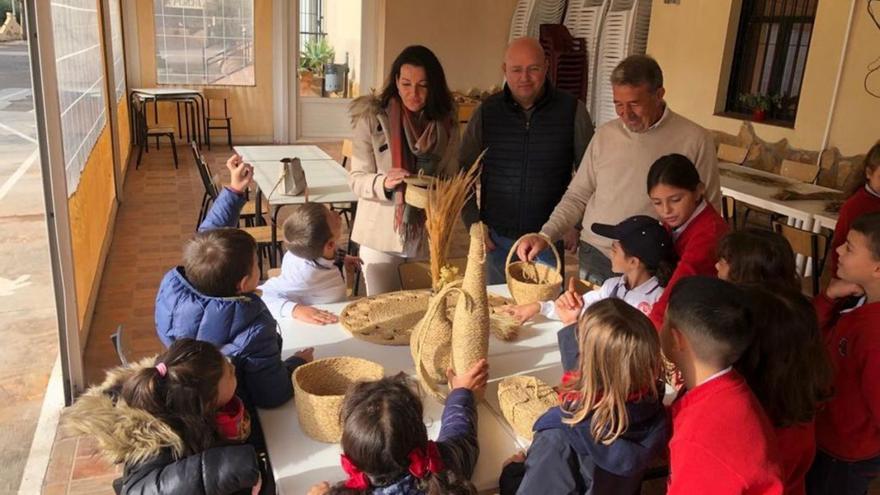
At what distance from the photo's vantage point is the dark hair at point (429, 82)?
267 cm

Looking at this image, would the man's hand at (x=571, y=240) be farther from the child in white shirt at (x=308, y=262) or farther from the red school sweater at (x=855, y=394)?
the red school sweater at (x=855, y=394)

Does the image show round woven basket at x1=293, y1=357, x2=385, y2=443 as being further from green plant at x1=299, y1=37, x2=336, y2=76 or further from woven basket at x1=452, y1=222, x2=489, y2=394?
green plant at x1=299, y1=37, x2=336, y2=76

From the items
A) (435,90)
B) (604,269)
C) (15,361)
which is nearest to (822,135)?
(604,269)

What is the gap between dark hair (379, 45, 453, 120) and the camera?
2.67 m

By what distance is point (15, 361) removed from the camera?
3584 mm

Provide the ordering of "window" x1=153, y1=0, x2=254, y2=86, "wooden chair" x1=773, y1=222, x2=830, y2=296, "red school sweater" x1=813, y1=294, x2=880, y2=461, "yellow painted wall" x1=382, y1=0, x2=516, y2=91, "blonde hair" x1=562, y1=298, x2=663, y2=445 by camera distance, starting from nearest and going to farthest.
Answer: "blonde hair" x1=562, y1=298, x2=663, y2=445 < "red school sweater" x1=813, y1=294, x2=880, y2=461 < "wooden chair" x1=773, y1=222, x2=830, y2=296 < "yellow painted wall" x1=382, y1=0, x2=516, y2=91 < "window" x1=153, y1=0, x2=254, y2=86

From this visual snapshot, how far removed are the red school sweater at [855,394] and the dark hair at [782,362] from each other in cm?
26

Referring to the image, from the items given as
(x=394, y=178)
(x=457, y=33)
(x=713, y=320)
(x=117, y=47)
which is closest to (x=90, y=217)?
(x=394, y=178)

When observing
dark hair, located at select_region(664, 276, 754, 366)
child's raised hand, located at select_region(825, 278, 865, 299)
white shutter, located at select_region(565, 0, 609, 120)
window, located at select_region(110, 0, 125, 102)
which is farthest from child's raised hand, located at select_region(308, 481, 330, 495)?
white shutter, located at select_region(565, 0, 609, 120)

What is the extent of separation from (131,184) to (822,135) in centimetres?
675

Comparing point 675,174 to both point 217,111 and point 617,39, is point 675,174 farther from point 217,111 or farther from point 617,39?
point 217,111

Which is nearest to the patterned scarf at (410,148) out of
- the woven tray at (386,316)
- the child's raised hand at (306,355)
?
the woven tray at (386,316)

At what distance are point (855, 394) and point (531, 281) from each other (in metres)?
1.05

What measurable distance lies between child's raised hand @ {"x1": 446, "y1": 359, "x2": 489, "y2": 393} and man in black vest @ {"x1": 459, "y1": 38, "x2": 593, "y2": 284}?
3.89 feet
